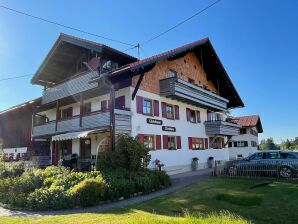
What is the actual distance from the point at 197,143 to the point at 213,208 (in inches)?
687

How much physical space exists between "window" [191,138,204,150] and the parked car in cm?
718

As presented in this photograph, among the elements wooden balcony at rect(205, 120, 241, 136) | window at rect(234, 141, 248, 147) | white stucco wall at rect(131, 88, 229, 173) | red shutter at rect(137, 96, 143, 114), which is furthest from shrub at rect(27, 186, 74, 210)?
window at rect(234, 141, 248, 147)

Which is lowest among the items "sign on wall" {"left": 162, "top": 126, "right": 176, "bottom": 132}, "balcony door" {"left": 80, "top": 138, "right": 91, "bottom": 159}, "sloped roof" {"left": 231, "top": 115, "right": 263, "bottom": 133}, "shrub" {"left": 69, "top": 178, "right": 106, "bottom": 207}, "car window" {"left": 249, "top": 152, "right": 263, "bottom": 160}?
"shrub" {"left": 69, "top": 178, "right": 106, "bottom": 207}

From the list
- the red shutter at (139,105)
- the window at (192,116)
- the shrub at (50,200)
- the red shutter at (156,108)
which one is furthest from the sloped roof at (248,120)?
the shrub at (50,200)

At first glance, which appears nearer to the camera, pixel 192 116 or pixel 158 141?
pixel 158 141

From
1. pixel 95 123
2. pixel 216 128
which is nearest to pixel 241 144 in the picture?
pixel 216 128

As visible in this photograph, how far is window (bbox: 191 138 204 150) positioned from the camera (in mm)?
26309

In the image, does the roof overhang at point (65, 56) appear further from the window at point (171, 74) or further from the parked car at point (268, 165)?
the parked car at point (268, 165)

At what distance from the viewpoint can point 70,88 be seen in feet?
71.5

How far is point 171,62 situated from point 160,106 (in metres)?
4.82

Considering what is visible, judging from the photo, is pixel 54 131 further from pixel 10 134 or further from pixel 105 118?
pixel 10 134

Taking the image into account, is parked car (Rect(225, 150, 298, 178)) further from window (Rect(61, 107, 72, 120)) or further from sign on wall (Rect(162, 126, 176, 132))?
window (Rect(61, 107, 72, 120))

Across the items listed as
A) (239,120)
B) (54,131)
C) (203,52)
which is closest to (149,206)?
(54,131)

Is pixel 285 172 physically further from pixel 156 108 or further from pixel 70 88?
pixel 70 88
